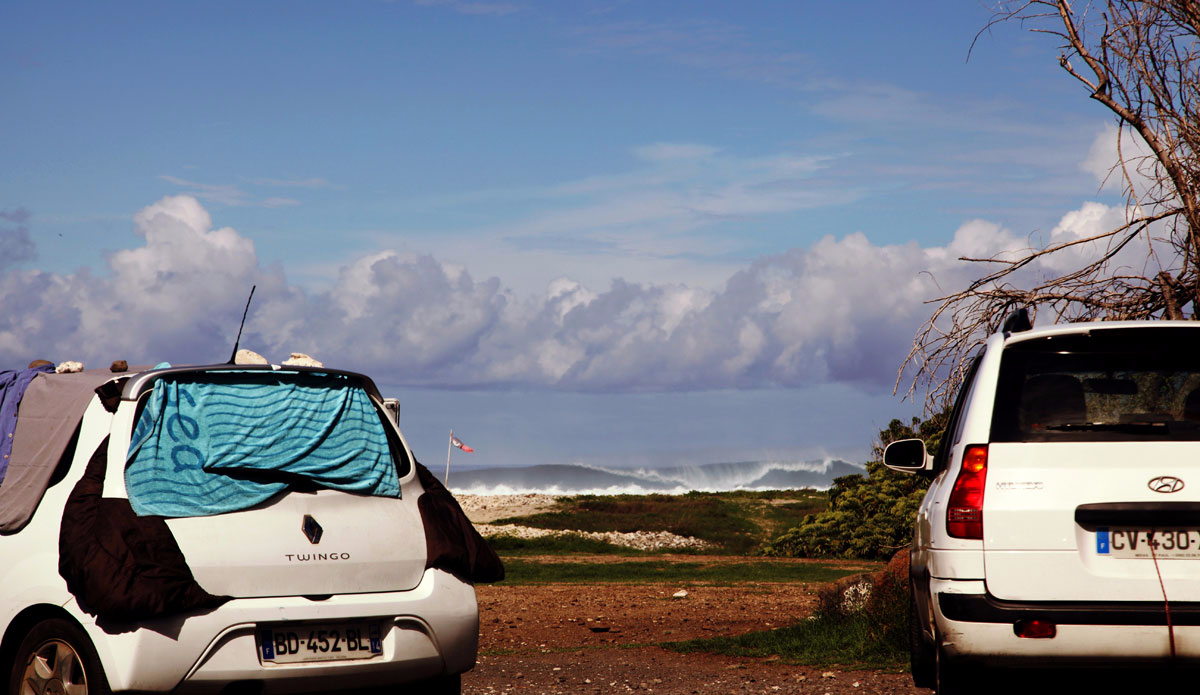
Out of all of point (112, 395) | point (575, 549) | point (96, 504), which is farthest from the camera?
point (575, 549)

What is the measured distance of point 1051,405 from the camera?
539cm

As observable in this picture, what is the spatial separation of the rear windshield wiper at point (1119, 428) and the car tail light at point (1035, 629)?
2.71 ft

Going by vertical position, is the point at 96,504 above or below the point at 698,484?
above

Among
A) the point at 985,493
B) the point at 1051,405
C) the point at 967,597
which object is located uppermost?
the point at 1051,405

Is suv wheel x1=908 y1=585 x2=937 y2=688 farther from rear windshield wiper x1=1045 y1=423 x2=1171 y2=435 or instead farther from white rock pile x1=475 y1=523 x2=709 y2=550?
white rock pile x1=475 y1=523 x2=709 y2=550

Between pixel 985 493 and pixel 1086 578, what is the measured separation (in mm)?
523

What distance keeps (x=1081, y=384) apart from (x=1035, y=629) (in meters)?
1.19

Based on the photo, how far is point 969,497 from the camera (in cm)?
523

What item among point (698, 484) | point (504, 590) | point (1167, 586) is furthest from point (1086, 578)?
point (698, 484)

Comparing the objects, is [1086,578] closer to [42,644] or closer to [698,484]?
[42,644]

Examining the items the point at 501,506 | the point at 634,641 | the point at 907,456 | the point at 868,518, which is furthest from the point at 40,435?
the point at 501,506

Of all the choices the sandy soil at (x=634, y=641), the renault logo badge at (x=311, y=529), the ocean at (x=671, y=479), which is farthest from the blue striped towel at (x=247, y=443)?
the ocean at (x=671, y=479)

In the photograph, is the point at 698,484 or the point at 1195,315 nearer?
the point at 1195,315

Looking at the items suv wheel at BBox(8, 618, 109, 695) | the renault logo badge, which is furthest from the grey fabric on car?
the renault logo badge
